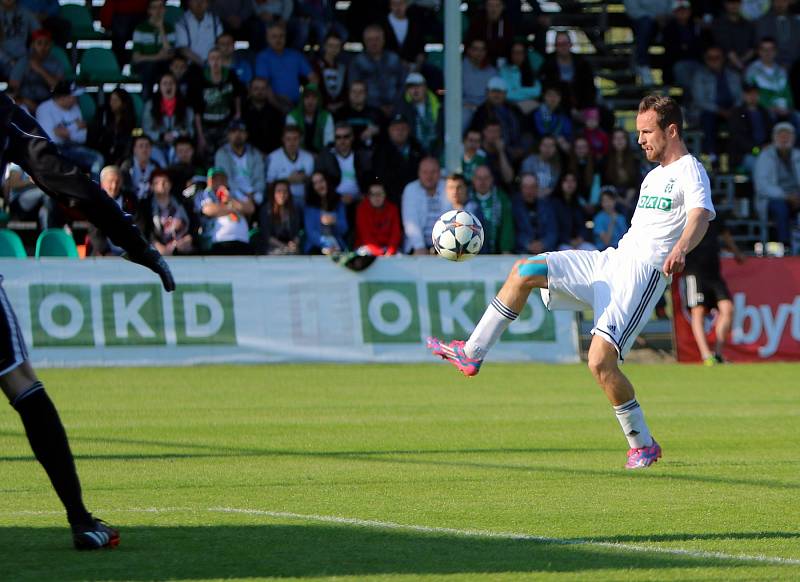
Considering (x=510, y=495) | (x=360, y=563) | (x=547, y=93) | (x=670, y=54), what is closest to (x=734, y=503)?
(x=510, y=495)

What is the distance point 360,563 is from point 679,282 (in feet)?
45.6

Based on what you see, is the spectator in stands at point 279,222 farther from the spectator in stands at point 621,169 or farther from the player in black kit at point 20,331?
the player in black kit at point 20,331

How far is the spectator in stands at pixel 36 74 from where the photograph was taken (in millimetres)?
21281

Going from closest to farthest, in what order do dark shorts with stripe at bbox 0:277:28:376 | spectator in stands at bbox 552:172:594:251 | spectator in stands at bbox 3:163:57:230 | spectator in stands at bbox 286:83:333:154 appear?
dark shorts with stripe at bbox 0:277:28:376, spectator in stands at bbox 3:163:57:230, spectator in stands at bbox 552:172:594:251, spectator in stands at bbox 286:83:333:154

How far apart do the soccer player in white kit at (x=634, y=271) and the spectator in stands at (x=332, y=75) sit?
13240 mm

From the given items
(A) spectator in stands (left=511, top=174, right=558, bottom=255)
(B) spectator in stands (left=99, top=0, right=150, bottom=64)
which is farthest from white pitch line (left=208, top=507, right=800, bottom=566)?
(B) spectator in stands (left=99, top=0, right=150, bottom=64)

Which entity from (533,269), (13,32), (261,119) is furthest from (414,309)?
(533,269)

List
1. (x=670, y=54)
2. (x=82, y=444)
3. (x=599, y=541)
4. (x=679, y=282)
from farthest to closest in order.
Result: (x=670, y=54)
(x=679, y=282)
(x=82, y=444)
(x=599, y=541)

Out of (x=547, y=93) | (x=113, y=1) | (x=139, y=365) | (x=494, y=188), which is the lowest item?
(x=139, y=365)

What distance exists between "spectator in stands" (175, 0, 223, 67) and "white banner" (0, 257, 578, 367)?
528 centimetres

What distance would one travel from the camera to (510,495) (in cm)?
821

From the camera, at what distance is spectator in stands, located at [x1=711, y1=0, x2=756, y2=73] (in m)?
26.1

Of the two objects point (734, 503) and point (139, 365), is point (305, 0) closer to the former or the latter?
point (139, 365)

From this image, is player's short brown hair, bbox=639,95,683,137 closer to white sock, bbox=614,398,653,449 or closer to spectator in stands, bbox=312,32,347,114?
white sock, bbox=614,398,653,449
